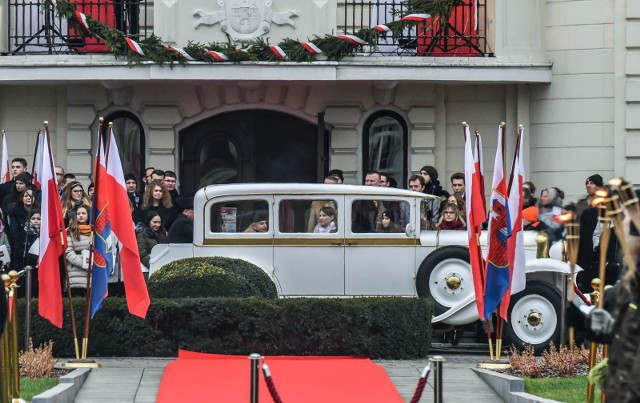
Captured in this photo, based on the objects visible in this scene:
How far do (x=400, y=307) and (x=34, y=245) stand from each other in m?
5.21

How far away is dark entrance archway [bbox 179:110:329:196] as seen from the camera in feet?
91.7

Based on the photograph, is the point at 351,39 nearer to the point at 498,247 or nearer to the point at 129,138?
the point at 129,138

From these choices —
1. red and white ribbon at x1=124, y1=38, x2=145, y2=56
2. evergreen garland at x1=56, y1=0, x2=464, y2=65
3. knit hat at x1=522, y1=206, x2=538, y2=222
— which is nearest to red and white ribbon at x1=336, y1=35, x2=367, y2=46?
evergreen garland at x1=56, y1=0, x2=464, y2=65

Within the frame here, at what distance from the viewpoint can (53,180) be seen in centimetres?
1838

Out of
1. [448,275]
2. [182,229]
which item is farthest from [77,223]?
[448,275]

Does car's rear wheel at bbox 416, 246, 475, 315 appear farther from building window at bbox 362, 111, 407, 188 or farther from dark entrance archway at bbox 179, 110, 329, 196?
dark entrance archway at bbox 179, 110, 329, 196

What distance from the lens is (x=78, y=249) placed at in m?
20.4

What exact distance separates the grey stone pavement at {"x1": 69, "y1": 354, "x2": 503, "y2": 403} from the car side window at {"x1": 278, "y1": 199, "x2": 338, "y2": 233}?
2.78 metres

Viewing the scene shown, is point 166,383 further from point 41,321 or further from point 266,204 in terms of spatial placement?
point 266,204

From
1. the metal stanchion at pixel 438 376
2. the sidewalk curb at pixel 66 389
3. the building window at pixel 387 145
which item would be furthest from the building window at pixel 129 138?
the metal stanchion at pixel 438 376

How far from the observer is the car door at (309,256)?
2031 cm

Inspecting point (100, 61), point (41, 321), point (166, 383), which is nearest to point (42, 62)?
point (100, 61)

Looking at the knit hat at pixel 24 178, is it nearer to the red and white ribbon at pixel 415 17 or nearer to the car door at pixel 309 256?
the car door at pixel 309 256

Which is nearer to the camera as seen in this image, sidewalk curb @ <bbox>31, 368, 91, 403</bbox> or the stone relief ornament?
sidewalk curb @ <bbox>31, 368, 91, 403</bbox>
